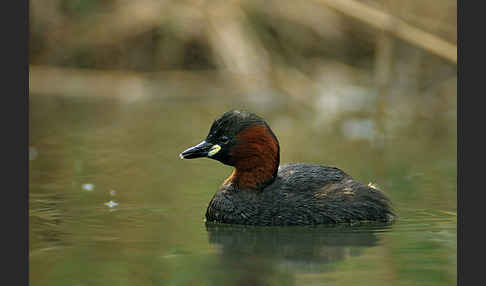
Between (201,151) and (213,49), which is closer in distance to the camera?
(201,151)

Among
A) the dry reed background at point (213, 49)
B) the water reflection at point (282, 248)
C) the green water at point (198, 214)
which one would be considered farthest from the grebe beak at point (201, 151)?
the dry reed background at point (213, 49)

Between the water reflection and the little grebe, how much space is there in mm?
136

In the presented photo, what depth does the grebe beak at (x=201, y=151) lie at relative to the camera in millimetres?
7588

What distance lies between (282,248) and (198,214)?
150cm

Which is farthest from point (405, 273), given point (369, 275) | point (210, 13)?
point (210, 13)

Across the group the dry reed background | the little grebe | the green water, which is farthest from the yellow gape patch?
the dry reed background

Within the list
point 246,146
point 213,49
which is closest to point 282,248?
point 246,146

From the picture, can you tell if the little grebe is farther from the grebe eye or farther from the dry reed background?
the dry reed background

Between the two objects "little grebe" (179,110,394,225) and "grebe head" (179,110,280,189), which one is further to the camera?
"grebe head" (179,110,280,189)

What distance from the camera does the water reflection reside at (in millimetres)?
5709

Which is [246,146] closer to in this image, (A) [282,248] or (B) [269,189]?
(B) [269,189]

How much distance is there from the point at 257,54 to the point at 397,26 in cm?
486

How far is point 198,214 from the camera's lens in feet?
25.5

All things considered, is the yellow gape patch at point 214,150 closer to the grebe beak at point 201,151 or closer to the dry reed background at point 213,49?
the grebe beak at point 201,151
